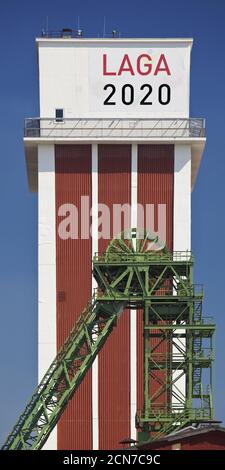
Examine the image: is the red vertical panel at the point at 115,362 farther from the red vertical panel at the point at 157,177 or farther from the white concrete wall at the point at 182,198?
the white concrete wall at the point at 182,198

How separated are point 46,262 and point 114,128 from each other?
972 cm

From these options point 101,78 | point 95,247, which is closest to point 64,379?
point 95,247

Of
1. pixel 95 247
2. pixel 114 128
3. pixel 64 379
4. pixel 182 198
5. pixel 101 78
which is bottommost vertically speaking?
pixel 64 379

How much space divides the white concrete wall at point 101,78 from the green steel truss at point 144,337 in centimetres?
1806

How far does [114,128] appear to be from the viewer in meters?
102

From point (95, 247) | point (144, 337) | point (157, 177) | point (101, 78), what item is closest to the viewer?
point (144, 337)

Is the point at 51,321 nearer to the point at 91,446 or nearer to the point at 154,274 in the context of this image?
the point at 91,446

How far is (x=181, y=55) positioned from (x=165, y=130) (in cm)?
518

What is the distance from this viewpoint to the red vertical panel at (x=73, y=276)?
97875mm

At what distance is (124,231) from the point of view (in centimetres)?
9519

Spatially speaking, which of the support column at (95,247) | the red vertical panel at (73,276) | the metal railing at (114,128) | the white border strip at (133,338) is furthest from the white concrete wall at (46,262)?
the white border strip at (133,338)

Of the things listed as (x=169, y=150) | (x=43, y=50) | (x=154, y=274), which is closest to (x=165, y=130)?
(x=169, y=150)

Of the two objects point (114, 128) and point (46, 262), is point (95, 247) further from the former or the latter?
point (114, 128)

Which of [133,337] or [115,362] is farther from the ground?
[133,337]
